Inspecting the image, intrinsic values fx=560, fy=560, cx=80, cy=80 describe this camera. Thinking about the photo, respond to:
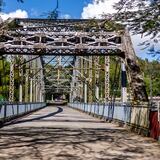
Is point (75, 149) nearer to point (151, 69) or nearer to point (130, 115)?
point (151, 69)

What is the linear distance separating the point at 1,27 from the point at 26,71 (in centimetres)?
4483

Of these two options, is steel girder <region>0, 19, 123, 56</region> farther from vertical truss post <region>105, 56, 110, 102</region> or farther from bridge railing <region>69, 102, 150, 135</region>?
vertical truss post <region>105, 56, 110, 102</region>

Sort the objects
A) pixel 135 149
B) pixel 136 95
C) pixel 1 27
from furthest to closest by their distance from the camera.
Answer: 1. pixel 136 95
2. pixel 1 27
3. pixel 135 149

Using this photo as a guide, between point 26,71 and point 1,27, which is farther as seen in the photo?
point 26,71

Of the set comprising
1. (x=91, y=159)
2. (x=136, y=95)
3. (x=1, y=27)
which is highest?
(x=1, y=27)

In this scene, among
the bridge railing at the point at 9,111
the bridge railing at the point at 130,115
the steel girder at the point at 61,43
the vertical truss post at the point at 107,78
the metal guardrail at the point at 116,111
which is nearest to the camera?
the bridge railing at the point at 130,115

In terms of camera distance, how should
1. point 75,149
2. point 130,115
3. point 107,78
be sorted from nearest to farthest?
1. point 75,149
2. point 130,115
3. point 107,78

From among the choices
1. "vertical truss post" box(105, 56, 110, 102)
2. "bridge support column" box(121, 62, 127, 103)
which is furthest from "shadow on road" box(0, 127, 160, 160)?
"vertical truss post" box(105, 56, 110, 102)

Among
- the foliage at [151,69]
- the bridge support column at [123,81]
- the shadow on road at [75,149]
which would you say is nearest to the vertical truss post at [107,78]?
the foliage at [151,69]

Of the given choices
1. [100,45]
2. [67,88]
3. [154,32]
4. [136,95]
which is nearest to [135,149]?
[154,32]

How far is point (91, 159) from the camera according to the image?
1331 cm

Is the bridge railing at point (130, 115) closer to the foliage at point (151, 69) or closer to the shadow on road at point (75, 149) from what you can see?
the foliage at point (151, 69)

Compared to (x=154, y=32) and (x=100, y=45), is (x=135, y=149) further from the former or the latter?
(x=100, y=45)

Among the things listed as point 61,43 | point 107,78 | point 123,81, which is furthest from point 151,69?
point 107,78
